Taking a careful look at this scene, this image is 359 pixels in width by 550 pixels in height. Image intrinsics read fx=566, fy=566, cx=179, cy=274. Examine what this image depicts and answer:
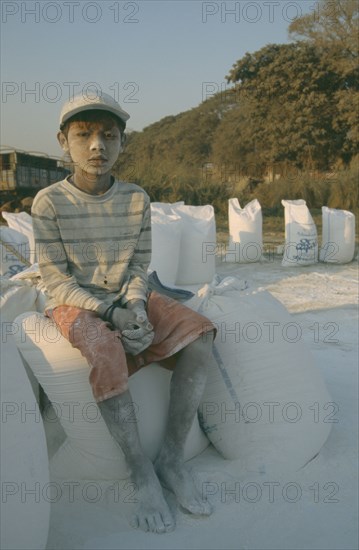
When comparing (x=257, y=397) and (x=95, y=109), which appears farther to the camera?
(x=257, y=397)

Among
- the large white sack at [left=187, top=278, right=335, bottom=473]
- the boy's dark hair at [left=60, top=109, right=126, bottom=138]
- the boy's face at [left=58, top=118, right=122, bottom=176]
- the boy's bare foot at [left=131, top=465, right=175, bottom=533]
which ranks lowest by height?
the boy's bare foot at [left=131, top=465, right=175, bottom=533]

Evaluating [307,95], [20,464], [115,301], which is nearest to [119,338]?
[115,301]

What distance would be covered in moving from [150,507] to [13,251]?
192cm

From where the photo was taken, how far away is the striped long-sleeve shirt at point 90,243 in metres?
1.69

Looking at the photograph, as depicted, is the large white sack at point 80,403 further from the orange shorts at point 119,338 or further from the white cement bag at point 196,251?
the white cement bag at point 196,251

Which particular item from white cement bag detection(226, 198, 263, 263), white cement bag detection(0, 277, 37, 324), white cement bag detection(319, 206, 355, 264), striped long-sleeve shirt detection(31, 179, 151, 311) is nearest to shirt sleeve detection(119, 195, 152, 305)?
striped long-sleeve shirt detection(31, 179, 151, 311)

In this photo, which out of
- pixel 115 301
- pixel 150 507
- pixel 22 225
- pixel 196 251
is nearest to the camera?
pixel 150 507

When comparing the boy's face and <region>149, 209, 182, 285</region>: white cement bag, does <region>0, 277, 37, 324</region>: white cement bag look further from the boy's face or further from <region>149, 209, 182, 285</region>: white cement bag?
<region>149, 209, 182, 285</region>: white cement bag

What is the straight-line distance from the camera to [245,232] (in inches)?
207

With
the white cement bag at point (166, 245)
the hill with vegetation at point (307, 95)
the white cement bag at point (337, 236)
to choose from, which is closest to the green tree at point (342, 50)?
the hill with vegetation at point (307, 95)

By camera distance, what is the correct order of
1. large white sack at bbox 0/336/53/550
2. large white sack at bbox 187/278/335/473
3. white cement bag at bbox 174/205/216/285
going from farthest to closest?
white cement bag at bbox 174/205/216/285, large white sack at bbox 187/278/335/473, large white sack at bbox 0/336/53/550

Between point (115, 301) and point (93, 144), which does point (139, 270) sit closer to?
point (115, 301)

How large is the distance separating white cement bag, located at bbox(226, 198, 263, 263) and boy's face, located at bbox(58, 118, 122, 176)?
3.55m

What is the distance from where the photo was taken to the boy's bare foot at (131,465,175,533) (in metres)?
1.46
